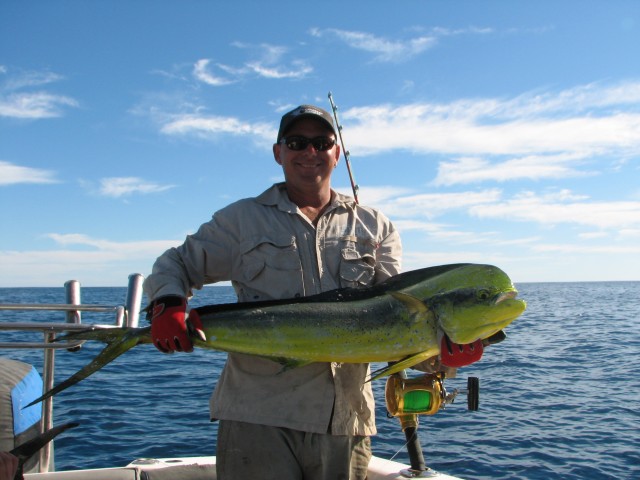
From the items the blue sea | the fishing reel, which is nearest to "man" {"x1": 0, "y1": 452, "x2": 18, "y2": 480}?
the fishing reel

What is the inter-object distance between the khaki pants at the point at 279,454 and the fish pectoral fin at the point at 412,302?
2.37 feet

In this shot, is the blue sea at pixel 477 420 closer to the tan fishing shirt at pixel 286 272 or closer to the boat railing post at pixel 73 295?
the tan fishing shirt at pixel 286 272

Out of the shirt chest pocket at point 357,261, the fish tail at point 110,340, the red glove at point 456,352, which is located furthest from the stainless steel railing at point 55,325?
the red glove at point 456,352

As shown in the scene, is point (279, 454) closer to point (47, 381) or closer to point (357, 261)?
point (357, 261)

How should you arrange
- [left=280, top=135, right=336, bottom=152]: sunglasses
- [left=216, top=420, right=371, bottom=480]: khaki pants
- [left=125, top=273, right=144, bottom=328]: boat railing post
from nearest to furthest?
1. [left=216, top=420, right=371, bottom=480]: khaki pants
2. [left=280, top=135, right=336, bottom=152]: sunglasses
3. [left=125, top=273, right=144, bottom=328]: boat railing post

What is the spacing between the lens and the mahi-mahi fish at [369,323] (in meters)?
2.51

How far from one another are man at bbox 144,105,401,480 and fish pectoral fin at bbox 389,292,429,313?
53 cm

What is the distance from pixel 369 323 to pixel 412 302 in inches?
7.7

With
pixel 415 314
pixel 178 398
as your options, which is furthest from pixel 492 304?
pixel 178 398

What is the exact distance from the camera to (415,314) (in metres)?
2.54

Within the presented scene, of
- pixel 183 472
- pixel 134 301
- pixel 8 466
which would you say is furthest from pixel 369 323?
pixel 183 472

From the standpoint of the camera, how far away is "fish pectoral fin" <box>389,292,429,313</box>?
99.3 inches

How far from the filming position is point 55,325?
327cm

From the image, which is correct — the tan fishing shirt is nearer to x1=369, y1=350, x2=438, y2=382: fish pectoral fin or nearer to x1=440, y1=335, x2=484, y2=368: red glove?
x1=369, y1=350, x2=438, y2=382: fish pectoral fin
